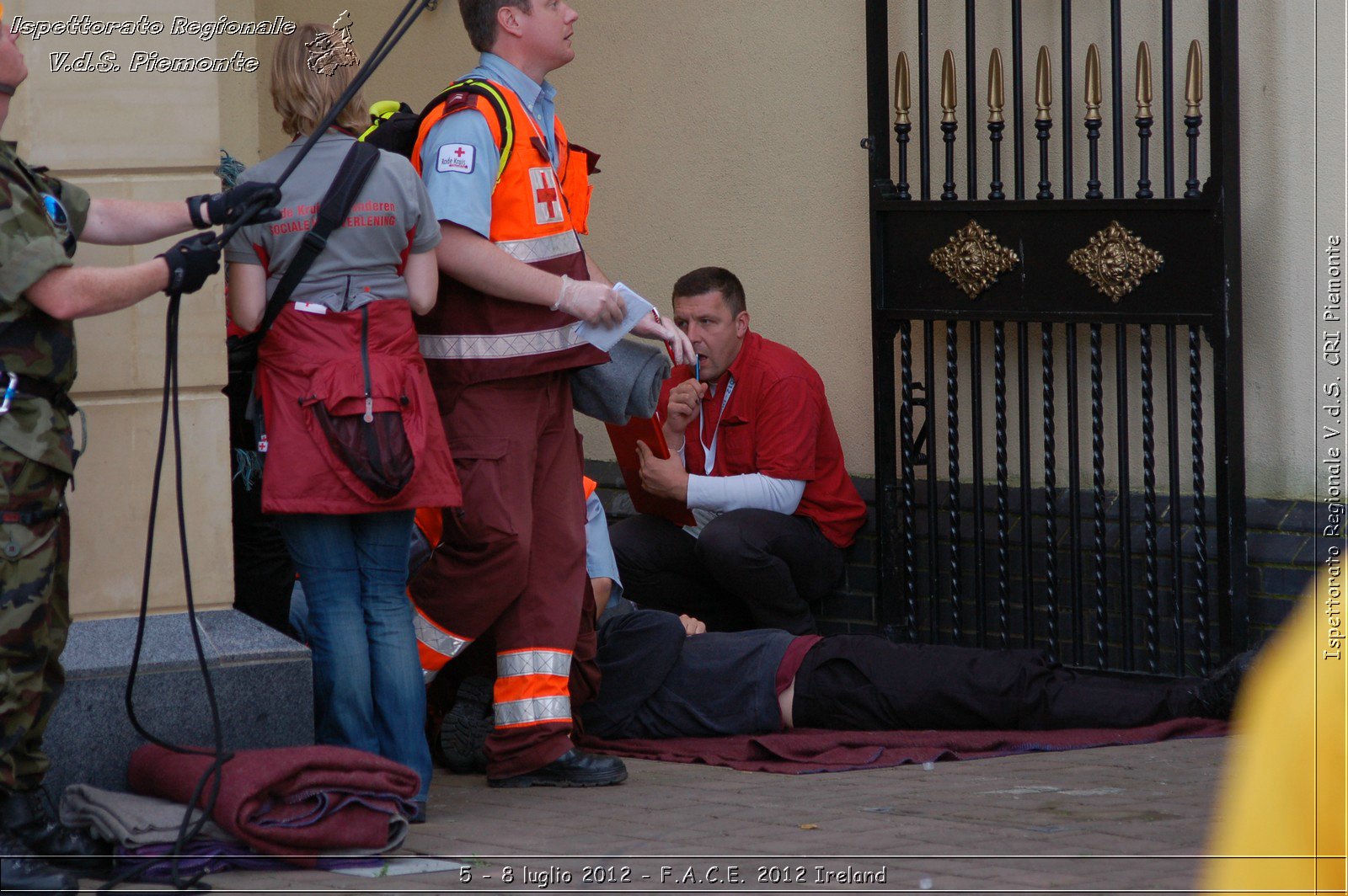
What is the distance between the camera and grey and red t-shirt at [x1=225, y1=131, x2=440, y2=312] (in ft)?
12.5

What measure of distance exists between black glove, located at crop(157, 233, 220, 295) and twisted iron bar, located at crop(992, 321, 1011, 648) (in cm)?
311

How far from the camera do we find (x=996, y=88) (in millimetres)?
5566

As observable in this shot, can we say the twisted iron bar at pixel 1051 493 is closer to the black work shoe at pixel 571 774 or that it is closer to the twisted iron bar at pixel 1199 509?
the twisted iron bar at pixel 1199 509

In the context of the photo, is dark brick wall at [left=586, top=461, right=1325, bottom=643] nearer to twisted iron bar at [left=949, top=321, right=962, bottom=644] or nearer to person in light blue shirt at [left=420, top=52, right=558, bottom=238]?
twisted iron bar at [left=949, top=321, right=962, bottom=644]

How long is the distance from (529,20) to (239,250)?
1013mm

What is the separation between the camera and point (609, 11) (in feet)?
23.3

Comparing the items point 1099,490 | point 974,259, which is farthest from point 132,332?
point 1099,490

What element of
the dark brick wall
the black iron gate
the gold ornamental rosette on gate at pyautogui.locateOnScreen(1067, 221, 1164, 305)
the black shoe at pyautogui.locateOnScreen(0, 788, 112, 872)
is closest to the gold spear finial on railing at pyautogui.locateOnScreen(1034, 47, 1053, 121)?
the black iron gate

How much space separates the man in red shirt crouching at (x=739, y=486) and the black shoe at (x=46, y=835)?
277cm

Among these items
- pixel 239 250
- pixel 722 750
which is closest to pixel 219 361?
pixel 239 250

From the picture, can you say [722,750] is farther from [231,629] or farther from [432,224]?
[432,224]

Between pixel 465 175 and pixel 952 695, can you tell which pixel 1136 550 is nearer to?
pixel 952 695

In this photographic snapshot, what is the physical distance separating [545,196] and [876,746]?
71.0 inches

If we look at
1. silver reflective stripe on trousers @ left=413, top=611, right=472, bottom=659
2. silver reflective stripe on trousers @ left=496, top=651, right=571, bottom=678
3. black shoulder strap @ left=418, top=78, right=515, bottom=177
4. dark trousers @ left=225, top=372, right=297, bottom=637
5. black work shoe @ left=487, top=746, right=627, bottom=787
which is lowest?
black work shoe @ left=487, top=746, right=627, bottom=787
